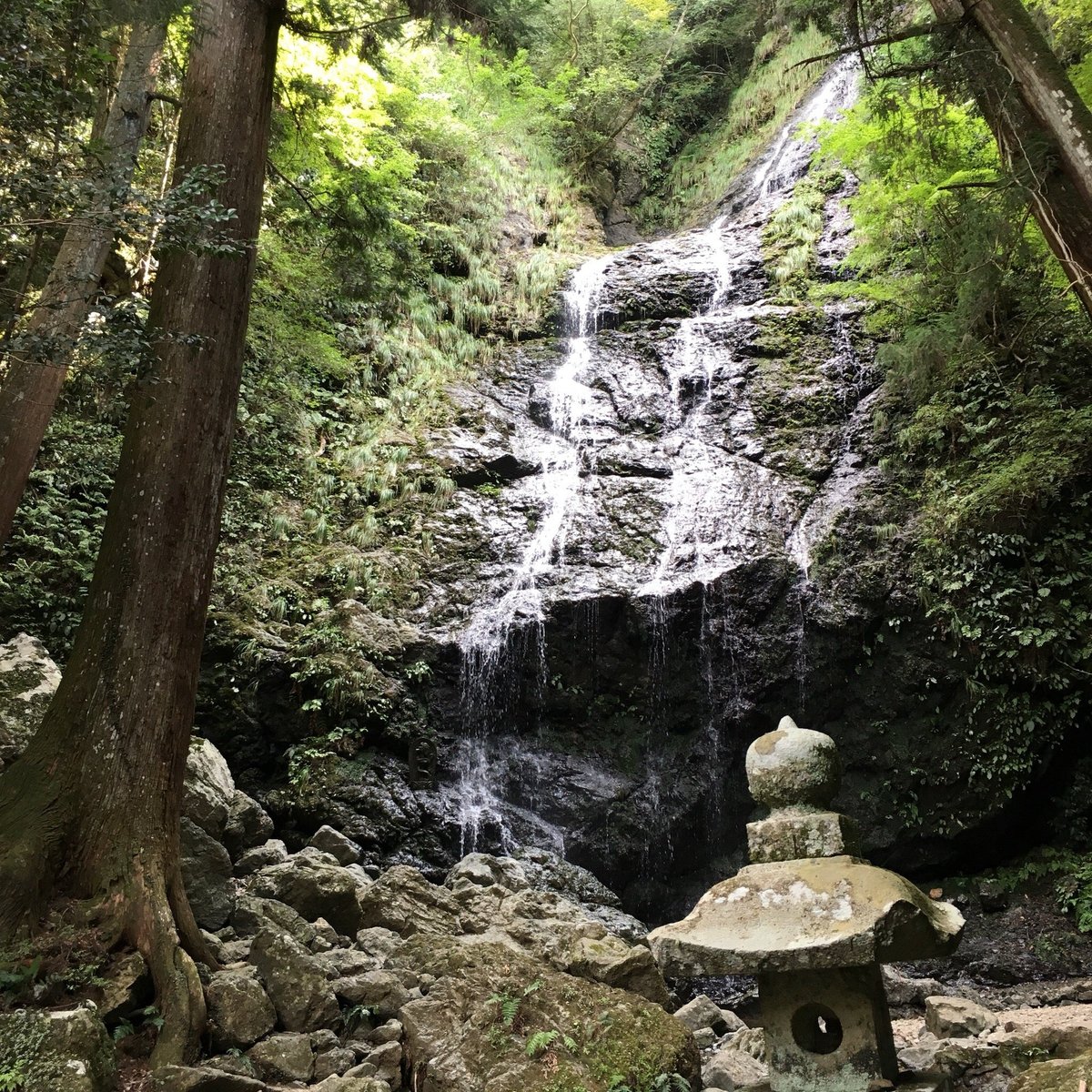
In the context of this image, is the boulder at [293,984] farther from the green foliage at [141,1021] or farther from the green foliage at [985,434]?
the green foliage at [985,434]

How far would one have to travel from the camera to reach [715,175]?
2164cm

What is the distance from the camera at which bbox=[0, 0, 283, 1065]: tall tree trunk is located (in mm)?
3535

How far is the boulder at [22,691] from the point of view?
15.0ft

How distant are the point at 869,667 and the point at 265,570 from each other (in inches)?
290

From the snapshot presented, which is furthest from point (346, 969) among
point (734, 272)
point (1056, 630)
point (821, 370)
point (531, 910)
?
point (734, 272)

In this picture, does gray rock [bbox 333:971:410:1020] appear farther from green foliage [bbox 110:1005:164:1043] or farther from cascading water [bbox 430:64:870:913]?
cascading water [bbox 430:64:870:913]

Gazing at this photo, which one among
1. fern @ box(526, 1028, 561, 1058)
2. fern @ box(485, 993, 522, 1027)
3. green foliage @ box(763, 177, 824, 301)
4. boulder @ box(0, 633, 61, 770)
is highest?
green foliage @ box(763, 177, 824, 301)

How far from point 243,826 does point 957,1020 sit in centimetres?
509

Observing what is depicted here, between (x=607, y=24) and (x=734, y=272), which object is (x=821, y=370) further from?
(x=607, y=24)

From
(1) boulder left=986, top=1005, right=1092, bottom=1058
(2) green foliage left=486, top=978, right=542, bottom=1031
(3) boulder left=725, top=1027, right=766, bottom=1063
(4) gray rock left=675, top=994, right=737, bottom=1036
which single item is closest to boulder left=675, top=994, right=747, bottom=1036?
(4) gray rock left=675, top=994, right=737, bottom=1036

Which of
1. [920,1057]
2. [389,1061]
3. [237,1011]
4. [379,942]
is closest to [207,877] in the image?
[379,942]

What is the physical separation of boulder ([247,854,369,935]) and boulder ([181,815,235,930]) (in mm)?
370

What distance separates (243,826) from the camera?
227 inches

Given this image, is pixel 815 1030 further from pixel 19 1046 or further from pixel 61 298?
pixel 61 298
